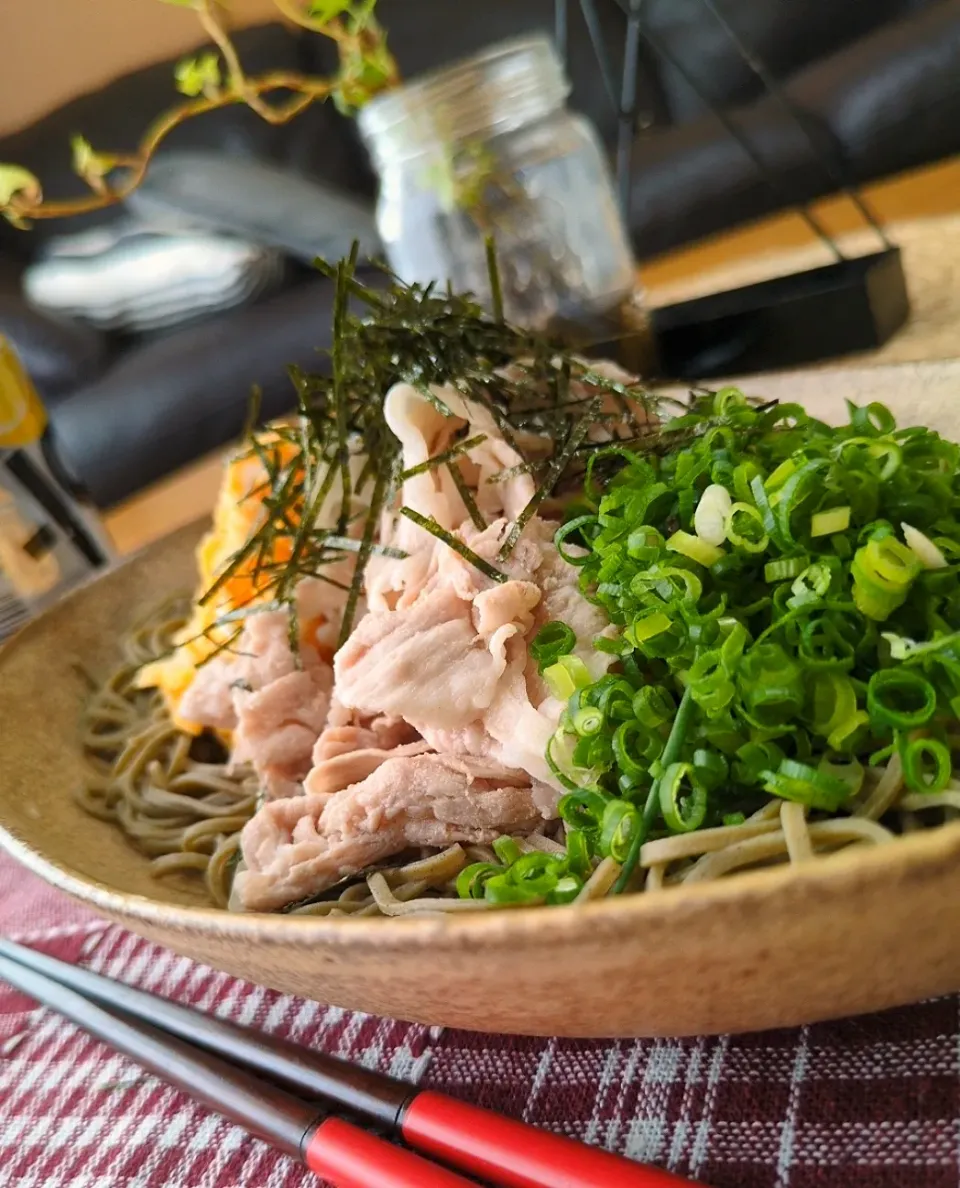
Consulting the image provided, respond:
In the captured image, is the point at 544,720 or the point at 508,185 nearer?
the point at 544,720

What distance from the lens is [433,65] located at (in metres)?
4.61

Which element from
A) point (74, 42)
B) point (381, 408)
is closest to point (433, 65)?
point (74, 42)

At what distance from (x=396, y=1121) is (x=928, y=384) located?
86cm

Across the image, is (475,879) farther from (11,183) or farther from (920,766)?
(11,183)

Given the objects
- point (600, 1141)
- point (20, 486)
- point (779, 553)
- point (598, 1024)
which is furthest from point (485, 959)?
point (20, 486)

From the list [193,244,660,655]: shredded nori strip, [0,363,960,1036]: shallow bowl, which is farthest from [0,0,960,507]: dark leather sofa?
[0,363,960,1036]: shallow bowl

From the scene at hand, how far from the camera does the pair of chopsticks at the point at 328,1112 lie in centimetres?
A: 63

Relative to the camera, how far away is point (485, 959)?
558 millimetres

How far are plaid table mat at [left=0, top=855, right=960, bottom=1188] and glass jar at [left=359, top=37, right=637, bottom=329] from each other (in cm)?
113

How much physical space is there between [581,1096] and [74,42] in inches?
229

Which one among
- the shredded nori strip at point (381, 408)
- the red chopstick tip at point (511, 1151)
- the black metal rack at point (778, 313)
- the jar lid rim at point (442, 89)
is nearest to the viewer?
the red chopstick tip at point (511, 1151)

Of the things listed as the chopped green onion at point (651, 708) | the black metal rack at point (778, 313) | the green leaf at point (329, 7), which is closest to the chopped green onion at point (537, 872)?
the chopped green onion at point (651, 708)

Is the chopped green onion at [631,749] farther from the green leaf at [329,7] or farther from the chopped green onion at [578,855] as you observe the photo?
the green leaf at [329,7]

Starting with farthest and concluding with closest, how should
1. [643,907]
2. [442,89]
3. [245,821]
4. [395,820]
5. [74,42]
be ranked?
[74,42]
[442,89]
[245,821]
[395,820]
[643,907]
